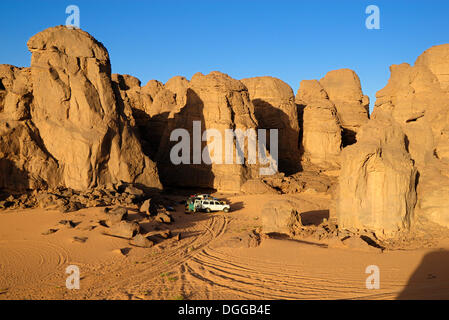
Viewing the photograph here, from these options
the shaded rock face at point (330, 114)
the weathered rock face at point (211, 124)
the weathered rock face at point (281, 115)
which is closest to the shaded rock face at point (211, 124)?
the weathered rock face at point (211, 124)

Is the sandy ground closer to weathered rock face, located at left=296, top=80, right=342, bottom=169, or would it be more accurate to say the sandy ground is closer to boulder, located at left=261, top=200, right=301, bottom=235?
boulder, located at left=261, top=200, right=301, bottom=235

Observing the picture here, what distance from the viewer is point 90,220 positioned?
1466 centimetres

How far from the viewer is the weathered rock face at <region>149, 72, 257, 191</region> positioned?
27125 millimetres

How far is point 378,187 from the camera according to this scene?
13359 mm

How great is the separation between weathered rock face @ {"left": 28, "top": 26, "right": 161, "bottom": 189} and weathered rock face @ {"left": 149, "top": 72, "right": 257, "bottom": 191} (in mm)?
6904

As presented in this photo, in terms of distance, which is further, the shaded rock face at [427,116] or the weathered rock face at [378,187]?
the shaded rock face at [427,116]

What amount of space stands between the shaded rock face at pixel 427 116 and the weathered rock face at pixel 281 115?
16950 millimetres

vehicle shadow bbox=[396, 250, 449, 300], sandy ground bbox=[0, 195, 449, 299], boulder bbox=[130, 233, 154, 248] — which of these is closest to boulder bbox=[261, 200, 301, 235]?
sandy ground bbox=[0, 195, 449, 299]

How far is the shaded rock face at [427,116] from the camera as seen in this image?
539 inches

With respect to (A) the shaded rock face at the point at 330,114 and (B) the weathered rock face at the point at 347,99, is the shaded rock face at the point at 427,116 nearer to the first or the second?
(A) the shaded rock face at the point at 330,114

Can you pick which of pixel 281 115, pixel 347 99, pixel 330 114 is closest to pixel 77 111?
pixel 281 115
